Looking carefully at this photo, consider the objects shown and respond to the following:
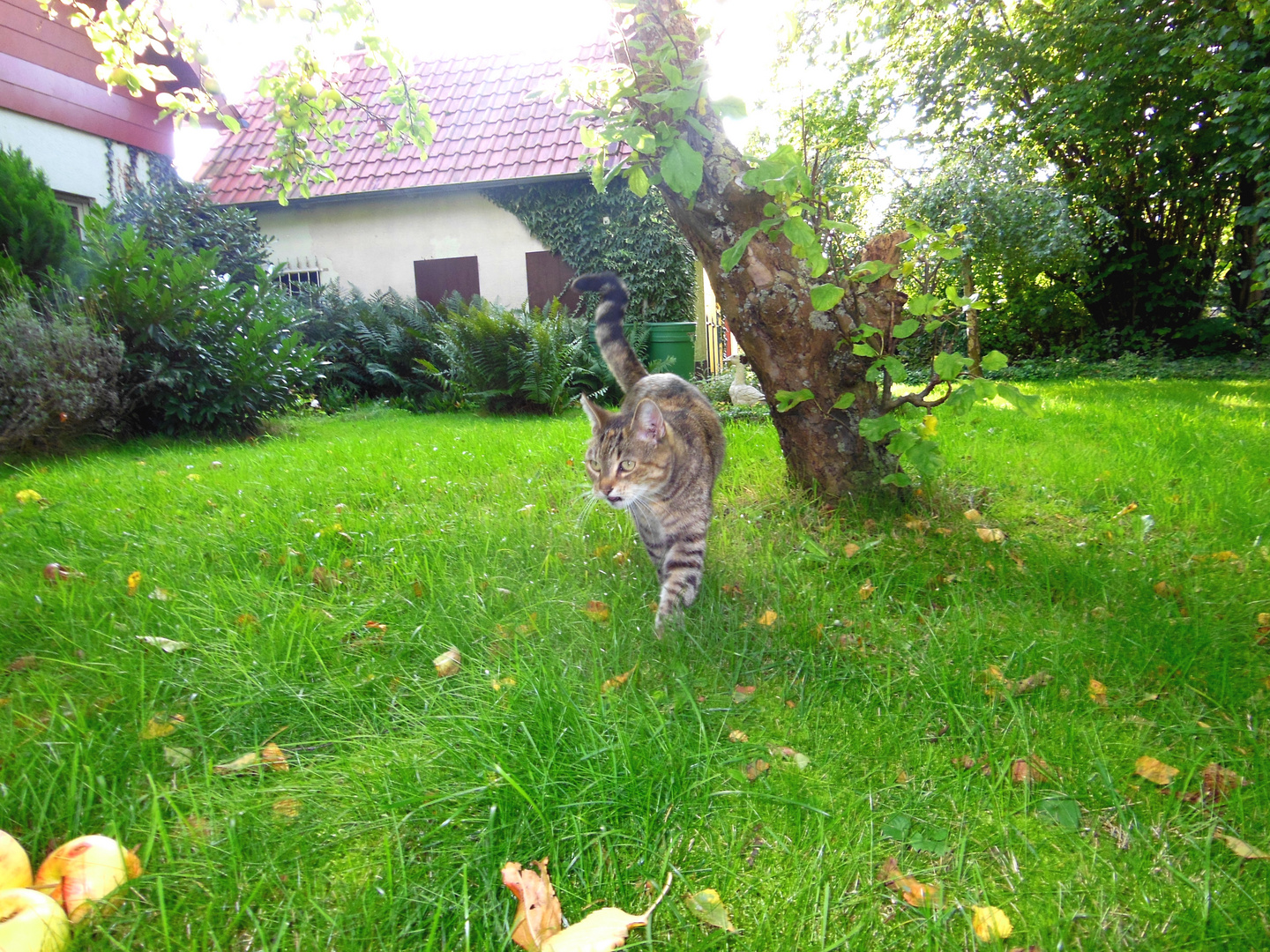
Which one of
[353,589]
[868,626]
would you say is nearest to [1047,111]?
[868,626]

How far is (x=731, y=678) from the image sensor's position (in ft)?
7.03

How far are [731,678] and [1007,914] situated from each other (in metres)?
0.96

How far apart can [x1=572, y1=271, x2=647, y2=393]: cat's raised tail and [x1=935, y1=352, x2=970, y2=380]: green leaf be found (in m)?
1.68

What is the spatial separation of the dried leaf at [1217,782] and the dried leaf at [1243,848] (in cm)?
16

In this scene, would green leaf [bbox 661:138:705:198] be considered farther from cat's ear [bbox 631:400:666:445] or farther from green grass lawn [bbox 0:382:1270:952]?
green grass lawn [bbox 0:382:1270:952]

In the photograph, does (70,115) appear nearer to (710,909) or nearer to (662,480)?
(662,480)

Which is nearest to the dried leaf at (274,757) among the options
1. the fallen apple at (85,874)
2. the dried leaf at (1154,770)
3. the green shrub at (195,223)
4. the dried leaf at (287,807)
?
the dried leaf at (287,807)

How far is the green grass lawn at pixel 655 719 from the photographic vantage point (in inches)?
52.5

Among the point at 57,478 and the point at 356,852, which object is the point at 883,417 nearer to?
the point at 356,852

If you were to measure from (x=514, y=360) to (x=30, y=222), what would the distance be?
5.13 meters

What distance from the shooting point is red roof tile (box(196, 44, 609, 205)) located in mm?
11656

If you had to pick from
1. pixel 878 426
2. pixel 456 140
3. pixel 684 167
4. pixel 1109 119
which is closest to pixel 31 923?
pixel 684 167

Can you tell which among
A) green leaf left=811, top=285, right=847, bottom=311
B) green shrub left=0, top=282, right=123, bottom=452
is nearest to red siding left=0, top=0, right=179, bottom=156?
green shrub left=0, top=282, right=123, bottom=452

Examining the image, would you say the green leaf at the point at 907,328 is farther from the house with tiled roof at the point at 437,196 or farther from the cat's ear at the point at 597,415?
the house with tiled roof at the point at 437,196
